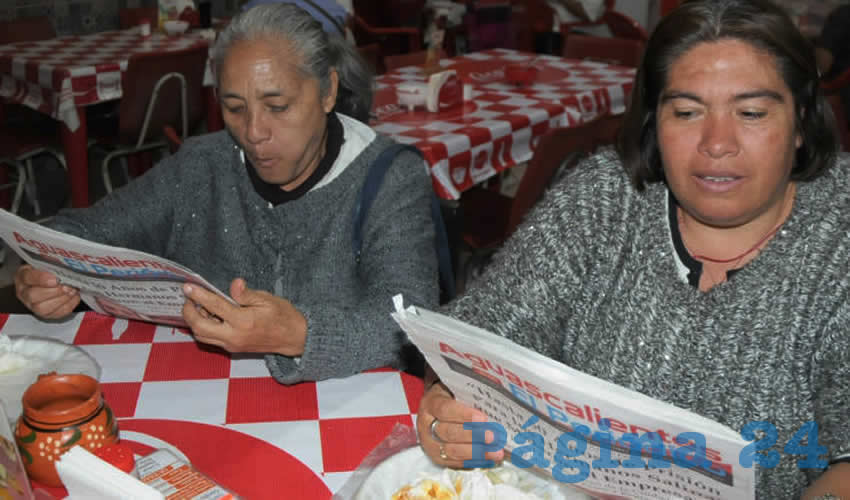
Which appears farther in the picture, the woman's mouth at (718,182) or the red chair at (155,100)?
the red chair at (155,100)

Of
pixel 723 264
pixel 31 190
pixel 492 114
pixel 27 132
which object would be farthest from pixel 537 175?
pixel 31 190

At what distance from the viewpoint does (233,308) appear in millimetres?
1352

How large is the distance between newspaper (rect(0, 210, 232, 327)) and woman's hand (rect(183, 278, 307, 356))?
0.03 metres

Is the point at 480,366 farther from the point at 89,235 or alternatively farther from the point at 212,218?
the point at 89,235

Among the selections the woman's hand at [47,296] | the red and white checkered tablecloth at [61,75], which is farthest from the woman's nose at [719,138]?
the red and white checkered tablecloth at [61,75]

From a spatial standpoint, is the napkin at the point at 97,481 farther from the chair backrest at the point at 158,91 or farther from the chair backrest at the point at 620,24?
the chair backrest at the point at 620,24

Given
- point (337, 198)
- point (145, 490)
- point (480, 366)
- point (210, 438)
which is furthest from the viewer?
point (337, 198)

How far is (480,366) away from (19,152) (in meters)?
3.63

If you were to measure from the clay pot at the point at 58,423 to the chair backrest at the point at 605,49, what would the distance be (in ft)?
14.1

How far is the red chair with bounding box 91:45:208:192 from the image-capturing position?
12.7 ft

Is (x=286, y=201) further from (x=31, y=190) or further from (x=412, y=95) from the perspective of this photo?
(x=31, y=190)

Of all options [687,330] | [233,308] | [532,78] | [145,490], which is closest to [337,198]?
[233,308]

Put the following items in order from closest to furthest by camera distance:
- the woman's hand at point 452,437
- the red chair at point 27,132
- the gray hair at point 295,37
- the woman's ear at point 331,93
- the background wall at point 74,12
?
the woman's hand at point 452,437 → the gray hair at point 295,37 → the woman's ear at point 331,93 → the red chair at point 27,132 → the background wall at point 74,12

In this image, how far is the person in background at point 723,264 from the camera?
48.9 inches
